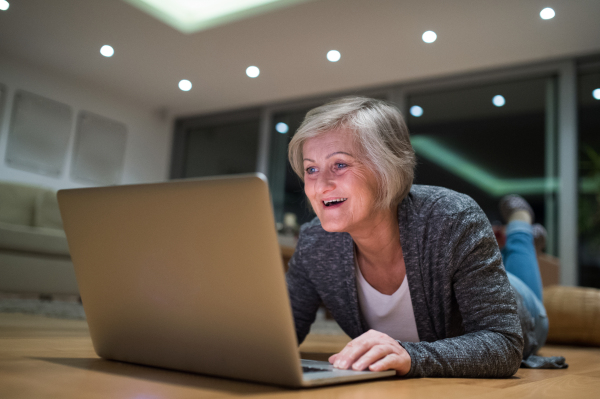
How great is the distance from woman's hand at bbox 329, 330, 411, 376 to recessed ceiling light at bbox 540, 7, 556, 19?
3459mm

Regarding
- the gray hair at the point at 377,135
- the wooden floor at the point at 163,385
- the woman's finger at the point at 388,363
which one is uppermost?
the gray hair at the point at 377,135

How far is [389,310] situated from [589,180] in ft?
11.8

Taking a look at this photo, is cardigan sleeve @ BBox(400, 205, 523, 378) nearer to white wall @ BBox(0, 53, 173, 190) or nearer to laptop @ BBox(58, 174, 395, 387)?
laptop @ BBox(58, 174, 395, 387)

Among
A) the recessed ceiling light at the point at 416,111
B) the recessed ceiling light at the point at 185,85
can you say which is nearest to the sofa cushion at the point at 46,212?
the recessed ceiling light at the point at 185,85

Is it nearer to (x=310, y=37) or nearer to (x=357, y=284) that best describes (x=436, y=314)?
(x=357, y=284)

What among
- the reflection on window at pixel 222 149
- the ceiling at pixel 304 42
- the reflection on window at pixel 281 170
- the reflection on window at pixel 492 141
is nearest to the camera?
the ceiling at pixel 304 42

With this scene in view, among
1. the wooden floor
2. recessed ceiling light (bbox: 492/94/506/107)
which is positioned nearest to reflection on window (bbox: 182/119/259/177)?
recessed ceiling light (bbox: 492/94/506/107)

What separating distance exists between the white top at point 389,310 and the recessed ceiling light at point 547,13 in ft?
10.2

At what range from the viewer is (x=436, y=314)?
40.9 inches

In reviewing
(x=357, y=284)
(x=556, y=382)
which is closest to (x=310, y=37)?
(x=357, y=284)

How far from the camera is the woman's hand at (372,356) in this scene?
0.72m

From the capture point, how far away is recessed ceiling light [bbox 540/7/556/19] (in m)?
3.46

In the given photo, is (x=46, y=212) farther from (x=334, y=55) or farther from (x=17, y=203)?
(x=334, y=55)

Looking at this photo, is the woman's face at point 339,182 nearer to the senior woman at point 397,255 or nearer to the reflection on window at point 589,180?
the senior woman at point 397,255
